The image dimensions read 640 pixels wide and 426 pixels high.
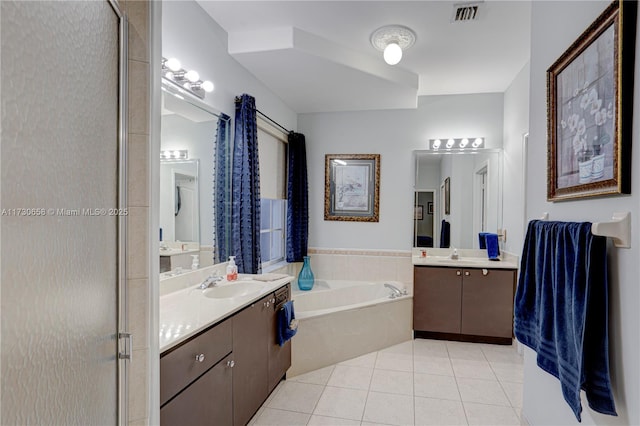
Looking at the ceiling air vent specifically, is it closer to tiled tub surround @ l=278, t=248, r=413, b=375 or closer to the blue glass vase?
tiled tub surround @ l=278, t=248, r=413, b=375

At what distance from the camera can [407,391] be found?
8.36 feet

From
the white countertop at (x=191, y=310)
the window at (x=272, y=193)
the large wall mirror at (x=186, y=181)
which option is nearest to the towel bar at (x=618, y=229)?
the white countertop at (x=191, y=310)

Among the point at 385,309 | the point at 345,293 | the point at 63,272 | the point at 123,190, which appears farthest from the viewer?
the point at 345,293

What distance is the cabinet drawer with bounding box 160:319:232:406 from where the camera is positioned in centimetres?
131

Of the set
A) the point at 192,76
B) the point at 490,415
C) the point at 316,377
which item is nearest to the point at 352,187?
the point at 316,377

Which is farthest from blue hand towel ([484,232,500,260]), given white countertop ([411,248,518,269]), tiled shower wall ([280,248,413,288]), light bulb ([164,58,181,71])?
light bulb ([164,58,181,71])

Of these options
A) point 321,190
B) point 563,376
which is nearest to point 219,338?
point 563,376

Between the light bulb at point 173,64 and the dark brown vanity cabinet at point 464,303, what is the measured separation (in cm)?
279

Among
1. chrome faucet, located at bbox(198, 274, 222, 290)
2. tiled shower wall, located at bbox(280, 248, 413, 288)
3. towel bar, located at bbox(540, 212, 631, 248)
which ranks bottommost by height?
tiled shower wall, located at bbox(280, 248, 413, 288)

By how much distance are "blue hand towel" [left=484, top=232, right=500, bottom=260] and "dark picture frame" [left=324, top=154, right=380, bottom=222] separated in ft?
4.04

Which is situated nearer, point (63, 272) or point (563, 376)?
point (63, 272)

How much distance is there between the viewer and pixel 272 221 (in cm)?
397

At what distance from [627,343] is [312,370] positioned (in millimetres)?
2280

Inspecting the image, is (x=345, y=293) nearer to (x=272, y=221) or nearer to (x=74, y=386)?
(x=272, y=221)
